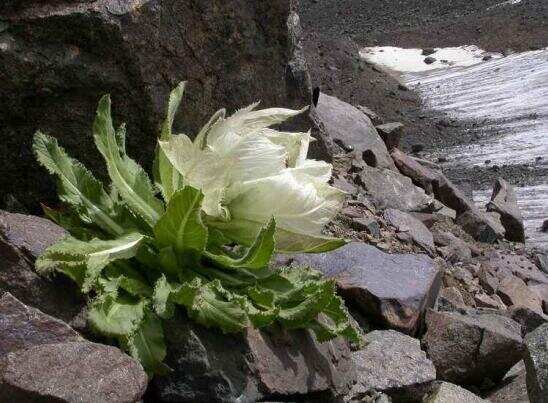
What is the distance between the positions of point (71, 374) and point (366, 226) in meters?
3.68

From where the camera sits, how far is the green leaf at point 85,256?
2.37 meters

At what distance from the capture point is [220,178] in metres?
2.57

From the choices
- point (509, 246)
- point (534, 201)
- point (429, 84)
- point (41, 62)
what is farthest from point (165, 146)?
point (429, 84)

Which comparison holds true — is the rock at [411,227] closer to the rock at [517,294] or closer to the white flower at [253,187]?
the rock at [517,294]

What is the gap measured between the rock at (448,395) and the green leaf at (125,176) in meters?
1.23

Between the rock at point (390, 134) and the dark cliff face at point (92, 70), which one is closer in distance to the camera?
the dark cliff face at point (92, 70)

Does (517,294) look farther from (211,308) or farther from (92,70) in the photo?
(211,308)

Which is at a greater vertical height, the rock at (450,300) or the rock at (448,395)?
the rock at (448,395)

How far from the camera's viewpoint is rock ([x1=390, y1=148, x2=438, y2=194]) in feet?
27.9

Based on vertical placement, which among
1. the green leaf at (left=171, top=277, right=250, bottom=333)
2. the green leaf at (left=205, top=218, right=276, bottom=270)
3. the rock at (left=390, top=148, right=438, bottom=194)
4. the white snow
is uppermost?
the green leaf at (left=205, top=218, right=276, bottom=270)

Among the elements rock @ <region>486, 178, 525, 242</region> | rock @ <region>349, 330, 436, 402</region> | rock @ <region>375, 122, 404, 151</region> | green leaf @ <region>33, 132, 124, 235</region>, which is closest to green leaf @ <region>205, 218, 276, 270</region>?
green leaf @ <region>33, 132, 124, 235</region>

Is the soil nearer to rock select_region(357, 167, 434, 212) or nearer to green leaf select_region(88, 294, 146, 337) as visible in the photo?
rock select_region(357, 167, 434, 212)

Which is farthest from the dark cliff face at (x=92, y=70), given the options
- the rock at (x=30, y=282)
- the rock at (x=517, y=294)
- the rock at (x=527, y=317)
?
the rock at (x=517, y=294)

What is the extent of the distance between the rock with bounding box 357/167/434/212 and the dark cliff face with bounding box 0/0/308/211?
3041mm
